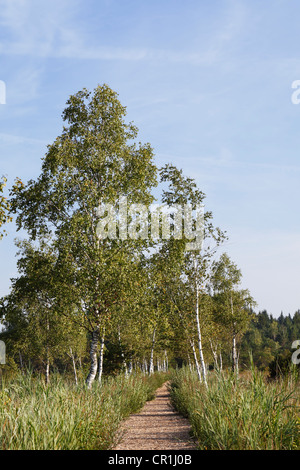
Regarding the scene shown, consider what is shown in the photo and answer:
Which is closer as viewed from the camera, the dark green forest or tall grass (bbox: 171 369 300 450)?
tall grass (bbox: 171 369 300 450)

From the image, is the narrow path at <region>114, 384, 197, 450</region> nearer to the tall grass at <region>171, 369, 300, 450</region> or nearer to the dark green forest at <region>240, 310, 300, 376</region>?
the tall grass at <region>171, 369, 300, 450</region>

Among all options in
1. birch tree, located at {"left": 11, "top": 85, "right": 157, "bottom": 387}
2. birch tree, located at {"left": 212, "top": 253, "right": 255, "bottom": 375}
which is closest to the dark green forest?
birch tree, located at {"left": 212, "top": 253, "right": 255, "bottom": 375}

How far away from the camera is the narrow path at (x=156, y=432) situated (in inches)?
376

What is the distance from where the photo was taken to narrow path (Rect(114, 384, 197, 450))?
9.56 metres

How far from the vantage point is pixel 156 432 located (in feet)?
38.6

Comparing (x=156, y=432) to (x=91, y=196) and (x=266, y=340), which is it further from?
(x=266, y=340)

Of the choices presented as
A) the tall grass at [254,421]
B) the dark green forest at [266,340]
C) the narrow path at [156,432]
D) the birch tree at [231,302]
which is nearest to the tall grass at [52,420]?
the narrow path at [156,432]

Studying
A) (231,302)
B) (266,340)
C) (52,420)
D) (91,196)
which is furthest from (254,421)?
(266,340)

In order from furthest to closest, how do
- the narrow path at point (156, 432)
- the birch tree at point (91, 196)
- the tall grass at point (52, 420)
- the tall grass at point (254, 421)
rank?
the birch tree at point (91, 196) < the narrow path at point (156, 432) < the tall grass at point (254, 421) < the tall grass at point (52, 420)

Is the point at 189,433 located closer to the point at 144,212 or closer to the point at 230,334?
the point at 144,212

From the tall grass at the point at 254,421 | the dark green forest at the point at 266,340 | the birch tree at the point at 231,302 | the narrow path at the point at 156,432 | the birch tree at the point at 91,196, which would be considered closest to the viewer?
the tall grass at the point at 254,421

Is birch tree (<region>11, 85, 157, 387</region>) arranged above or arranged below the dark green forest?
above

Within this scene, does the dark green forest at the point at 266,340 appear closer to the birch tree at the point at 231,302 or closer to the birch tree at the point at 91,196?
the birch tree at the point at 231,302
